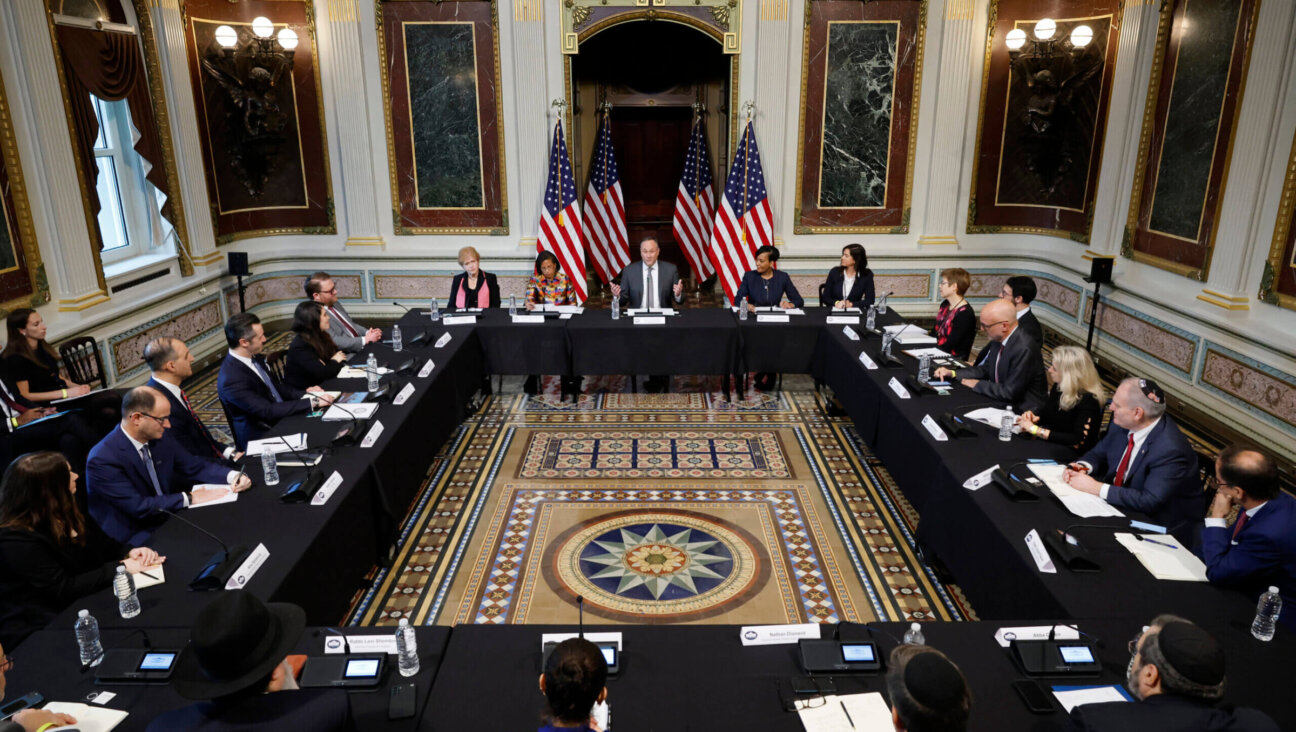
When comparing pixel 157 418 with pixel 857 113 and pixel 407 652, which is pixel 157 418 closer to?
pixel 407 652

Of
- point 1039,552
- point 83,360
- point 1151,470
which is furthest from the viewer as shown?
point 83,360

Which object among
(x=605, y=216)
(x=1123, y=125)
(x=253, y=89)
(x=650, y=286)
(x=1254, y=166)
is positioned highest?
(x=253, y=89)

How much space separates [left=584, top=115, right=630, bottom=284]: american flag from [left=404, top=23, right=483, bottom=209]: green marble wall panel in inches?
56.5

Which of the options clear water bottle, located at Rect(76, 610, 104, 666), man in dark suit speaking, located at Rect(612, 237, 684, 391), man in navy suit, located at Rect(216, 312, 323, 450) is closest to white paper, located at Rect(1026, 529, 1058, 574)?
clear water bottle, located at Rect(76, 610, 104, 666)

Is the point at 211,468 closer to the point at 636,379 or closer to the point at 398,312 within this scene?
the point at 636,379

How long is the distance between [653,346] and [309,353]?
2.83 metres

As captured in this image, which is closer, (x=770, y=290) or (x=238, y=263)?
(x=770, y=290)

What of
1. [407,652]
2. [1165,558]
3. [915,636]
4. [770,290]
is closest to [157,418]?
[407,652]

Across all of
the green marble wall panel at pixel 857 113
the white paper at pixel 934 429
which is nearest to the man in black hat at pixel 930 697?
the white paper at pixel 934 429

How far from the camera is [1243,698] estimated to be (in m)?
2.56

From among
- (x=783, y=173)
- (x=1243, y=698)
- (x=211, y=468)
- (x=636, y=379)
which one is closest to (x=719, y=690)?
(x=1243, y=698)

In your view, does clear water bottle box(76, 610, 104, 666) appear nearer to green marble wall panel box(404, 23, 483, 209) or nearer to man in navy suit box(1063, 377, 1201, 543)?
man in navy suit box(1063, 377, 1201, 543)

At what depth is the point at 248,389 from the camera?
492 cm

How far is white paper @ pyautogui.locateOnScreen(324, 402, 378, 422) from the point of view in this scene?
16.0 ft
